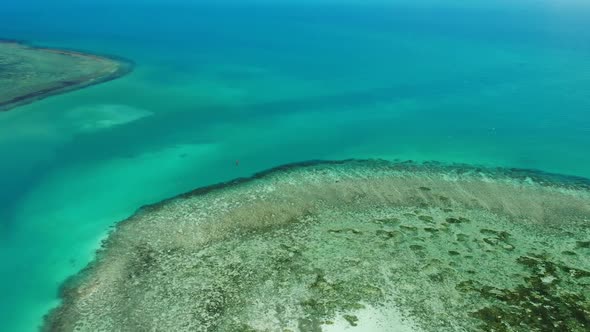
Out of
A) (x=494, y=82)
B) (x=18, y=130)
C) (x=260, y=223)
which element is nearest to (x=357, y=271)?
(x=260, y=223)

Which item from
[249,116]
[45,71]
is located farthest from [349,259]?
[45,71]

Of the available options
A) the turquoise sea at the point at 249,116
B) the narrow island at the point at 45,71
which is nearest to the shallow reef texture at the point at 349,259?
the turquoise sea at the point at 249,116

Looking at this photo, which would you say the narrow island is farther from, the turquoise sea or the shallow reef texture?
the shallow reef texture

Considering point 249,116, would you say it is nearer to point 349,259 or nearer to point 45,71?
point 349,259

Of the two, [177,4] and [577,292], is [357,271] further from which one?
[177,4]

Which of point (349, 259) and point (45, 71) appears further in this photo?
point (45, 71)

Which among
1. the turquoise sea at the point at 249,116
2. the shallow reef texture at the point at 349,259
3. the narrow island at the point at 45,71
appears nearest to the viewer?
the shallow reef texture at the point at 349,259

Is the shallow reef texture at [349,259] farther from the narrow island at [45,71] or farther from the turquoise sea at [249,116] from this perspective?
the narrow island at [45,71]
